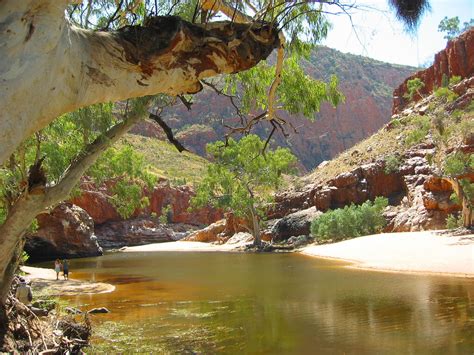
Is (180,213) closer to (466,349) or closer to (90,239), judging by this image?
(90,239)

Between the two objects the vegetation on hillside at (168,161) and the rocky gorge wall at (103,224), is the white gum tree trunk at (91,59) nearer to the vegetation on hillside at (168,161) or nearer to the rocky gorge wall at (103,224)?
the rocky gorge wall at (103,224)

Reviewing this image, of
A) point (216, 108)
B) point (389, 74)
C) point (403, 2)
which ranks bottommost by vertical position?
point (403, 2)

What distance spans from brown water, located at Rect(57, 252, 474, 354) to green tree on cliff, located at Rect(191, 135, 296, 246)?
58.1ft

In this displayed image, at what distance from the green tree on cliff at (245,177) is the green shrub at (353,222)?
5731 mm

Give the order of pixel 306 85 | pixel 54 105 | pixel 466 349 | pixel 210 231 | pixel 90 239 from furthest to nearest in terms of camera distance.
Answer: pixel 210 231 → pixel 90 239 → pixel 306 85 → pixel 466 349 → pixel 54 105

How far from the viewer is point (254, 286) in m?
15.9

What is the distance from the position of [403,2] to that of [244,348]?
237 inches

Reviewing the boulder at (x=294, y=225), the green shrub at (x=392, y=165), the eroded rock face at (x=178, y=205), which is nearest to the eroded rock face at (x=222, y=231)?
the boulder at (x=294, y=225)

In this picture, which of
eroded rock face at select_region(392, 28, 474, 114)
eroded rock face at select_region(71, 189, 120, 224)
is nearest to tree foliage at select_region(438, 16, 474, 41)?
eroded rock face at select_region(392, 28, 474, 114)

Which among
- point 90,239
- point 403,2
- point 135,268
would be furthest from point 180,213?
point 403,2

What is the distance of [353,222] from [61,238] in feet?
66.6

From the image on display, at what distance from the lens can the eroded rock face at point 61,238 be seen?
33406 millimetres

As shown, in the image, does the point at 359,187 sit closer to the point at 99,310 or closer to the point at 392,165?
the point at 392,165

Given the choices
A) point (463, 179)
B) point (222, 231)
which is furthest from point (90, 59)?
point (222, 231)
